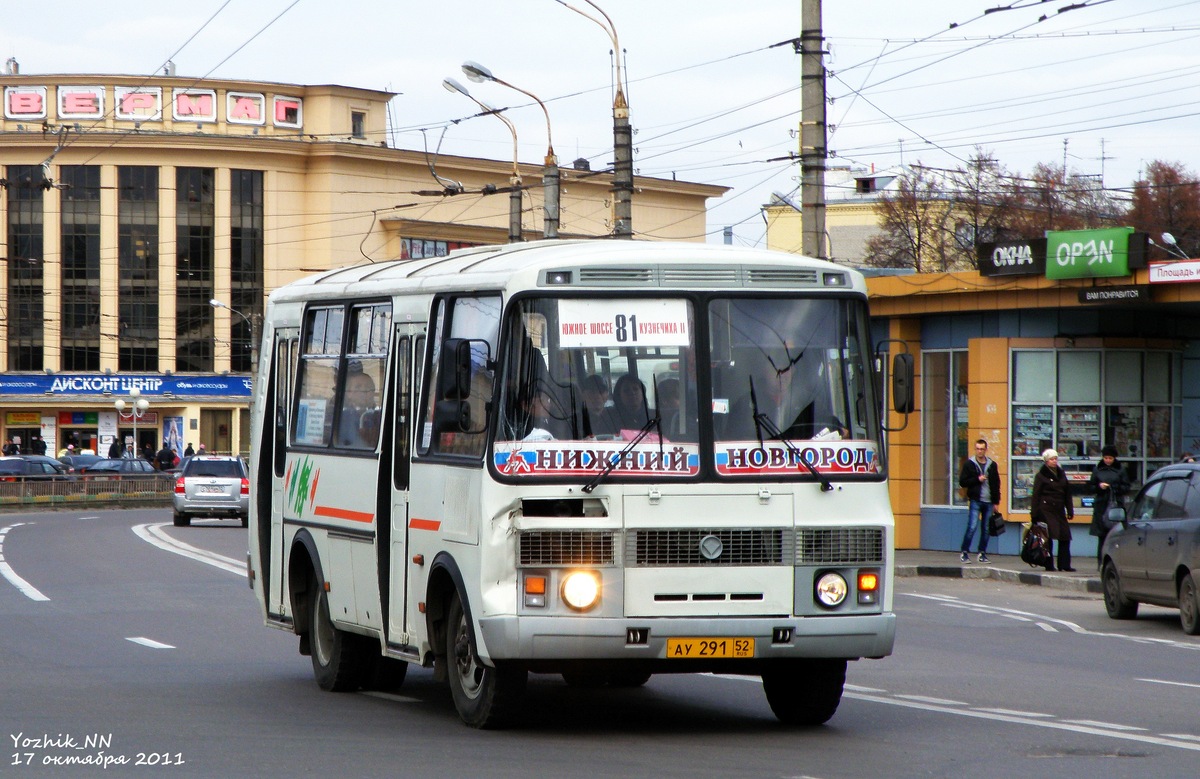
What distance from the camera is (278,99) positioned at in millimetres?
82812

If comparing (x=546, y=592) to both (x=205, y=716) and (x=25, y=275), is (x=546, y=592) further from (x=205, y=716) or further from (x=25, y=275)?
(x=25, y=275)

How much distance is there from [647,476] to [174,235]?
75422mm

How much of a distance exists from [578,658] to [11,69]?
3260 inches

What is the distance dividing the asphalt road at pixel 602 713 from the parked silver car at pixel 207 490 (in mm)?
23030

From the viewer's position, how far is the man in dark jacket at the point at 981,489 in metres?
26.3

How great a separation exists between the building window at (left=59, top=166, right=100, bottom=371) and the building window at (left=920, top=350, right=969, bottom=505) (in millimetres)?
58335

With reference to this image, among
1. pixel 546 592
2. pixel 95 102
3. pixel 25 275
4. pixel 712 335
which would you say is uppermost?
pixel 95 102

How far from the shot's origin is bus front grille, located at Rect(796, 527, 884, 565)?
31.6 feet

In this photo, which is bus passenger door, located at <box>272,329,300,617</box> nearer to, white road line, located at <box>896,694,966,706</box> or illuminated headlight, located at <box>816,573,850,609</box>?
white road line, located at <box>896,694,966,706</box>

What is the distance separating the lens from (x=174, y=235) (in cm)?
8212

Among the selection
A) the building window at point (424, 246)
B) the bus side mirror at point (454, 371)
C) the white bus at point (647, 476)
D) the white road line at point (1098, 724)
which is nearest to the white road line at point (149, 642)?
the white bus at point (647, 476)

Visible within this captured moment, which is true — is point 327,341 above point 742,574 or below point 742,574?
above

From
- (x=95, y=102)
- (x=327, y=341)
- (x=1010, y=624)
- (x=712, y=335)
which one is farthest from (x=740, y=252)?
(x=95, y=102)

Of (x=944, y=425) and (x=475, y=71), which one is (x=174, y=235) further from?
(x=944, y=425)
